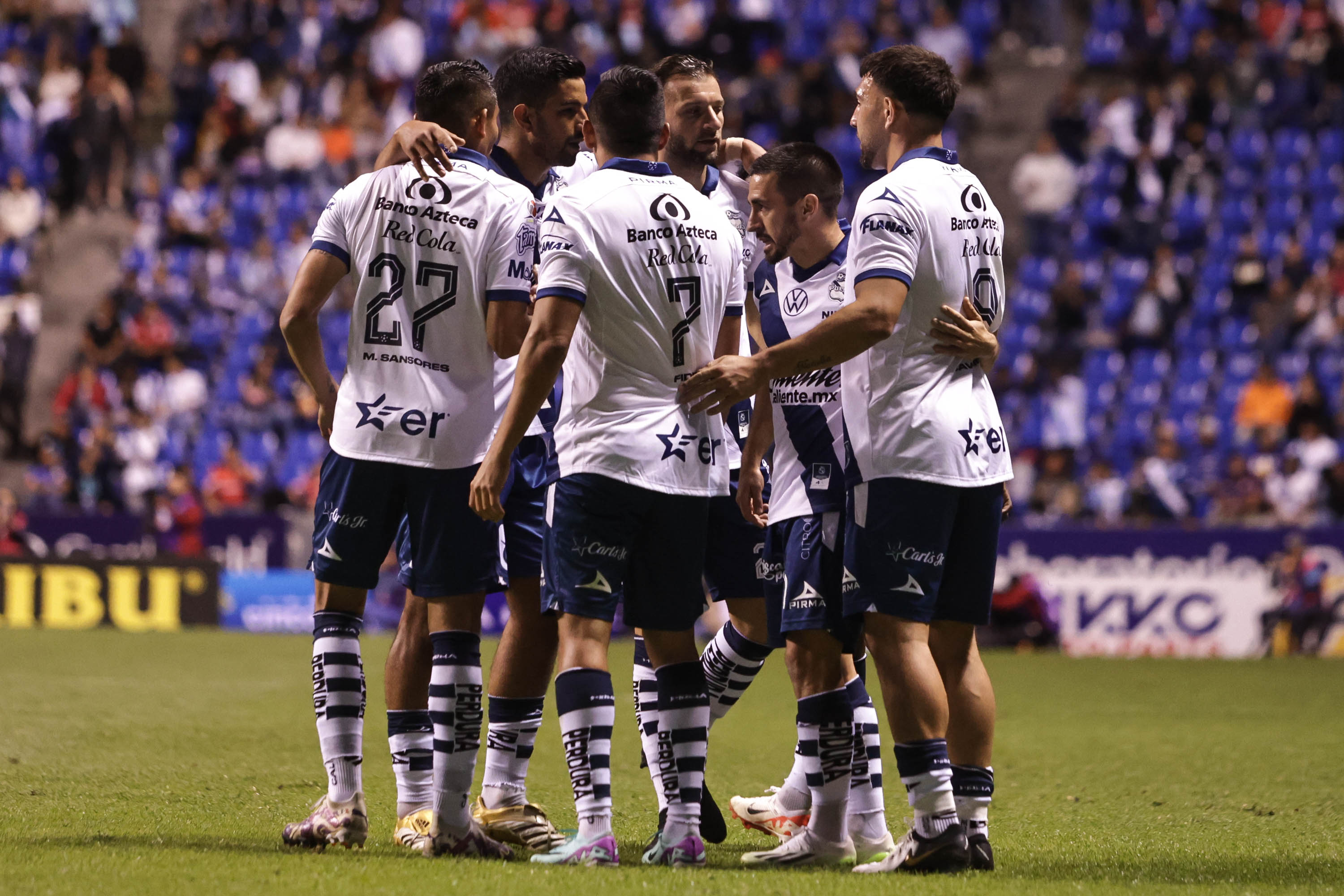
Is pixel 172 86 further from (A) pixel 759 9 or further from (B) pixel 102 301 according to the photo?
(A) pixel 759 9

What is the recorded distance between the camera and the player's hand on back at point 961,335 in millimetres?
5391

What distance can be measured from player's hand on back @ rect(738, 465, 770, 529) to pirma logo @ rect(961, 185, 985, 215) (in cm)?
119

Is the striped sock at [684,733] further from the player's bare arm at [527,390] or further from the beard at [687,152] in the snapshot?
the beard at [687,152]

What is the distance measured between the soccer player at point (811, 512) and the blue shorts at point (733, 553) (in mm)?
134

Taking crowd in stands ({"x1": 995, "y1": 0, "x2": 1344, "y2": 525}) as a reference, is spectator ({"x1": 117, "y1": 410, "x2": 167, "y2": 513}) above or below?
below

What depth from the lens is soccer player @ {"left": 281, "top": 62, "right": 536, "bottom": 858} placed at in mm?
5520

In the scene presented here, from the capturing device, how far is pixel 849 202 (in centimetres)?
2123

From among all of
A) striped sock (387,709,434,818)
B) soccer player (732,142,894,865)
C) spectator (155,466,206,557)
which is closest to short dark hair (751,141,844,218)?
soccer player (732,142,894,865)

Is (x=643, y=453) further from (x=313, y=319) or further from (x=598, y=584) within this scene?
(x=313, y=319)

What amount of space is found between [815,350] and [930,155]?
2.84 ft

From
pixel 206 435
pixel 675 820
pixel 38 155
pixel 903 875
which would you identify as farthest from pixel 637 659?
pixel 38 155

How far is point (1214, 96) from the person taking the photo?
20.8m

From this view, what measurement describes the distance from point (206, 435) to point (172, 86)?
8.22 metres

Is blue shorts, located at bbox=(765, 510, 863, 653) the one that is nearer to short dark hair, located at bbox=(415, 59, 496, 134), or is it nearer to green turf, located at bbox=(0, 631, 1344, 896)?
green turf, located at bbox=(0, 631, 1344, 896)
